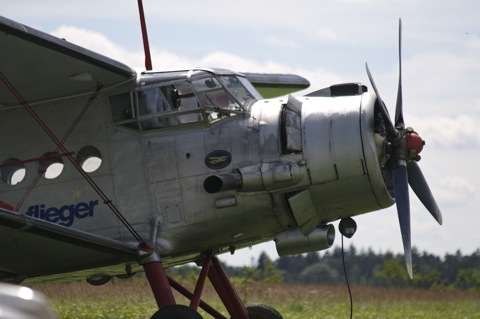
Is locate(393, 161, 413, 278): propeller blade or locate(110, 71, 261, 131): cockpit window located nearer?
locate(110, 71, 261, 131): cockpit window

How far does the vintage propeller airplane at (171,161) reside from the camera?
12461mm

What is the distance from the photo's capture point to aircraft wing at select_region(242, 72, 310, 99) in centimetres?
1638

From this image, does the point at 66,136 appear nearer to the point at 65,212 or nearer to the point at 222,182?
the point at 65,212

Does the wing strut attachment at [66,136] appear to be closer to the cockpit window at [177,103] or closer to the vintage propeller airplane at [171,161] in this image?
the vintage propeller airplane at [171,161]

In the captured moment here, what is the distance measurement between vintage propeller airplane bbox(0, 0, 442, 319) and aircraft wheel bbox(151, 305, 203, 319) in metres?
0.01

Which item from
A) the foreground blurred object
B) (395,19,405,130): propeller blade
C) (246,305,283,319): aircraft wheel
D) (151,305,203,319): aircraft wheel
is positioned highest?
(395,19,405,130): propeller blade

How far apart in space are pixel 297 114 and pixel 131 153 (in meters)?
2.04

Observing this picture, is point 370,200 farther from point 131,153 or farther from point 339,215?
point 131,153

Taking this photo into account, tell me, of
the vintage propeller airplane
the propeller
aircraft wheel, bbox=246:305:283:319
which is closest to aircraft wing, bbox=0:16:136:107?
the vintage propeller airplane

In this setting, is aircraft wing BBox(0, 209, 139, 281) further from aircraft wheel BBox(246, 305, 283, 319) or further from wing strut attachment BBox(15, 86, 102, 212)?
Answer: aircraft wheel BBox(246, 305, 283, 319)

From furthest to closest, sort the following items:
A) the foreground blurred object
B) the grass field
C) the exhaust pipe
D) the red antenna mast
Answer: the grass field < the red antenna mast < the exhaust pipe < the foreground blurred object

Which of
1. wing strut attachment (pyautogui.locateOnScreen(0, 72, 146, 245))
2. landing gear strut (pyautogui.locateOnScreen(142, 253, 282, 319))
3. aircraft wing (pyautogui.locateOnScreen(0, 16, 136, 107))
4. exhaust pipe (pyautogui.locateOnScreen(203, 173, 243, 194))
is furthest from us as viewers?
wing strut attachment (pyautogui.locateOnScreen(0, 72, 146, 245))

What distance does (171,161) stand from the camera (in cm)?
1284

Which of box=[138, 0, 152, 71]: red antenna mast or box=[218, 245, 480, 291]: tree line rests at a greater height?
box=[138, 0, 152, 71]: red antenna mast
